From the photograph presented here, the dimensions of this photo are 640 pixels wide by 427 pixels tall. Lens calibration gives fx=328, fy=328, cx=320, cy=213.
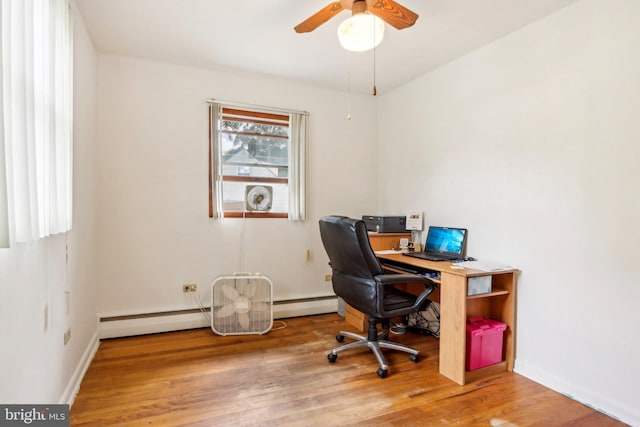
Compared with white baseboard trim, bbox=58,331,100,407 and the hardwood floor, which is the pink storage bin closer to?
the hardwood floor

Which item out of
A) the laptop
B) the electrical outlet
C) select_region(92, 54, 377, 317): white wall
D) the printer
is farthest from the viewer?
the printer

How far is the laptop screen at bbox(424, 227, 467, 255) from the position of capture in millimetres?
2807

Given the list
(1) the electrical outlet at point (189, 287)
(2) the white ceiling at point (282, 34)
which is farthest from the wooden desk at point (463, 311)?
(1) the electrical outlet at point (189, 287)

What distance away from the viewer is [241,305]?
3.00 metres

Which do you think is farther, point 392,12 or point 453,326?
point 453,326

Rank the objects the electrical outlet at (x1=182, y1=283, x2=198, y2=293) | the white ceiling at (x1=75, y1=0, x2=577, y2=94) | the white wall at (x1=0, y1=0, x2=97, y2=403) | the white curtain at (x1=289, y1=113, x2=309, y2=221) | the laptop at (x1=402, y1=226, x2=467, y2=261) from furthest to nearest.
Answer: the white curtain at (x1=289, y1=113, x2=309, y2=221), the electrical outlet at (x1=182, y1=283, x2=198, y2=293), the laptop at (x1=402, y1=226, x2=467, y2=261), the white ceiling at (x1=75, y1=0, x2=577, y2=94), the white wall at (x1=0, y1=0, x2=97, y2=403)

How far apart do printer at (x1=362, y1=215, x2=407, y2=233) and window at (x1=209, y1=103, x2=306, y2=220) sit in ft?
2.46

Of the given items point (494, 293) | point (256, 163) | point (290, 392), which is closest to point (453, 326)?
point (494, 293)

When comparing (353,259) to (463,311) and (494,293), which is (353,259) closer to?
(463,311)

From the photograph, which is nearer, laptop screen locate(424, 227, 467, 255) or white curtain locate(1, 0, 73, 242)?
white curtain locate(1, 0, 73, 242)

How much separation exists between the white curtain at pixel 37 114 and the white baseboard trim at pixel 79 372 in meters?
0.95

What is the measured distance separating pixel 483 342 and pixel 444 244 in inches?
36.0

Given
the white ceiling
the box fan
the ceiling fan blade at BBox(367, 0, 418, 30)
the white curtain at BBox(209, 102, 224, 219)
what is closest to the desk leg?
the box fan

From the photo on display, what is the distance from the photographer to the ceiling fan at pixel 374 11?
5.99 ft
